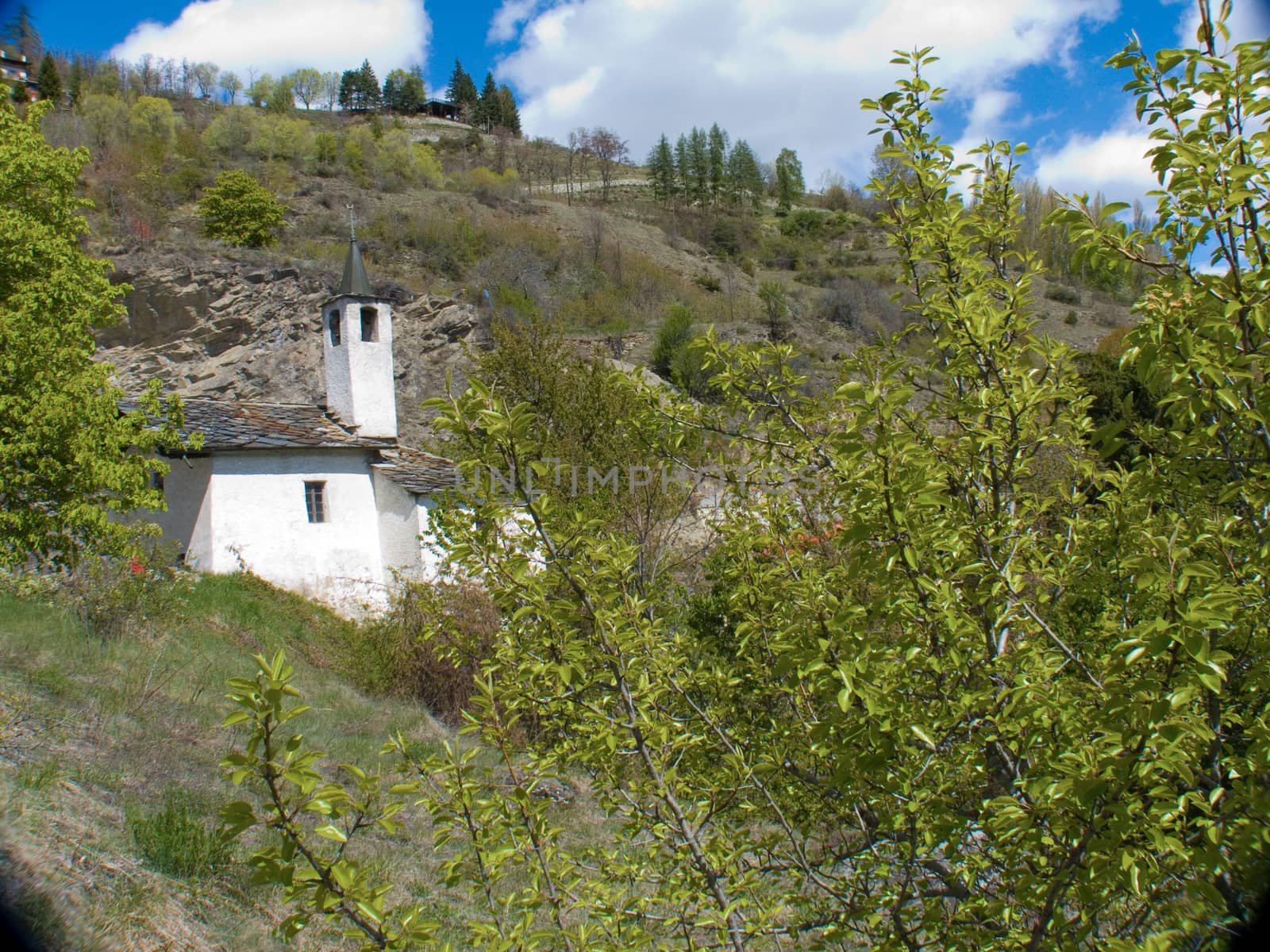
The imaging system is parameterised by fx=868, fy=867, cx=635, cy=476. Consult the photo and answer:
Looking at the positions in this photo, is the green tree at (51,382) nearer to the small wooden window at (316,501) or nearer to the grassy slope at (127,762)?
the grassy slope at (127,762)

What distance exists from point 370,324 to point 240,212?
21322 mm

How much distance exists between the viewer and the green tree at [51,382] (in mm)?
9336

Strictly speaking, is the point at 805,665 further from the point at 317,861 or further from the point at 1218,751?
the point at 317,861

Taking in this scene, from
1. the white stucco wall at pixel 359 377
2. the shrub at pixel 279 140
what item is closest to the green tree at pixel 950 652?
the white stucco wall at pixel 359 377

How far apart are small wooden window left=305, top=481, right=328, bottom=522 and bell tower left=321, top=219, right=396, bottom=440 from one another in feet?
6.84

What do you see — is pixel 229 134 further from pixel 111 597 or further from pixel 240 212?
pixel 111 597

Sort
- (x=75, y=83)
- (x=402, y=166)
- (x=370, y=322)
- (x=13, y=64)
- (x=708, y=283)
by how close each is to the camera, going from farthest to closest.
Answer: (x=402, y=166) → (x=75, y=83) → (x=708, y=283) → (x=370, y=322) → (x=13, y=64)

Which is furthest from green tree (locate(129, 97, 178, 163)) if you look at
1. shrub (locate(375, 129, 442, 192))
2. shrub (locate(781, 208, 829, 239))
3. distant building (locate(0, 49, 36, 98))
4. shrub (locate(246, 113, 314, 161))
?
distant building (locate(0, 49, 36, 98))

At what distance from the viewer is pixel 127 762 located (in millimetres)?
7055

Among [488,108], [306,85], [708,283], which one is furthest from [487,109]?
[708,283]

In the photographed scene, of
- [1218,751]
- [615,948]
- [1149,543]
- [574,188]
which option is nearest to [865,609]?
[1149,543]

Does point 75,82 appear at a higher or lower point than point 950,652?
higher

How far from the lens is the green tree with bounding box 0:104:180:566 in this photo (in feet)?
30.6

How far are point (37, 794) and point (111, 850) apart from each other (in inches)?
28.2
